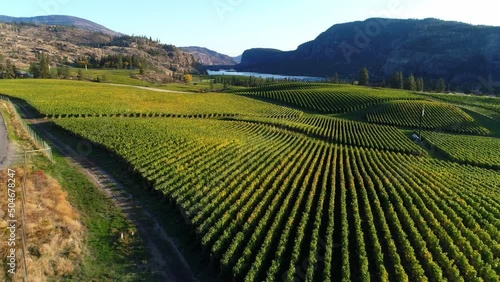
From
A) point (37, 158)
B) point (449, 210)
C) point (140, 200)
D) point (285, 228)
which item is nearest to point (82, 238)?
point (140, 200)

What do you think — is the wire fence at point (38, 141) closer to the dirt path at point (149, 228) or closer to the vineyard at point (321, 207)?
the dirt path at point (149, 228)

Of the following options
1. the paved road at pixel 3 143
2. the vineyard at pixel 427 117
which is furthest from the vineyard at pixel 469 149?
the paved road at pixel 3 143

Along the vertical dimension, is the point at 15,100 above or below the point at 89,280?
above

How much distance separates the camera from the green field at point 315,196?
19469 mm

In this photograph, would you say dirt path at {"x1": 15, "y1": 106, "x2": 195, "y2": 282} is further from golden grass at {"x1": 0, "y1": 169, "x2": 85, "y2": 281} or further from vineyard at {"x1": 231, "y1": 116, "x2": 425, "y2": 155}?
vineyard at {"x1": 231, "y1": 116, "x2": 425, "y2": 155}

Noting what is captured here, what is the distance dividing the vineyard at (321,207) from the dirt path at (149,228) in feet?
6.18

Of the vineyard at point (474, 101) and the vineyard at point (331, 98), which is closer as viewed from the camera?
the vineyard at point (331, 98)

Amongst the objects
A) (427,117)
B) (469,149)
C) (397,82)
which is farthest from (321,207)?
(397,82)

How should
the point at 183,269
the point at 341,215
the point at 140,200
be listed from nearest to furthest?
the point at 183,269, the point at 341,215, the point at 140,200

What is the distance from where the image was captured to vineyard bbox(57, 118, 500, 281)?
19266mm

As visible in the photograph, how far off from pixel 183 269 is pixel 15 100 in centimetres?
6666

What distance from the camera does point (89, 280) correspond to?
59.4ft

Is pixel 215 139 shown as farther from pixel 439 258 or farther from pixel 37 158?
pixel 439 258

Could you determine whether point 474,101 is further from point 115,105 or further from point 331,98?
point 115,105
